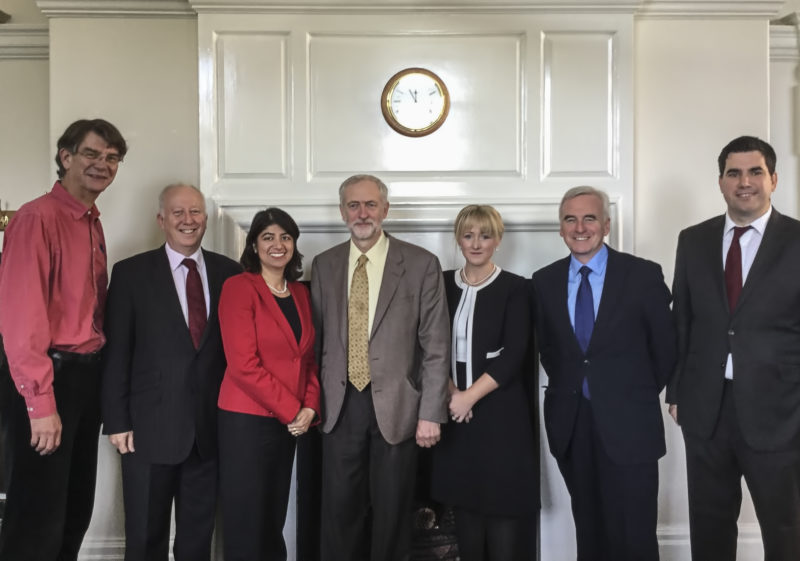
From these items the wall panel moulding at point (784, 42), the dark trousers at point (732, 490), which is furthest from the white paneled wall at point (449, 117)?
the dark trousers at point (732, 490)

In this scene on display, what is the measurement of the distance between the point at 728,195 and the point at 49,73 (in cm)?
305

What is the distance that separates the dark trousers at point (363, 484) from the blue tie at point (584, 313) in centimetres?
69

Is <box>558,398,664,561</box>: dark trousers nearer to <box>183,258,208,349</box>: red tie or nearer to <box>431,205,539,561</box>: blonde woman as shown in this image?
<box>431,205,539,561</box>: blonde woman

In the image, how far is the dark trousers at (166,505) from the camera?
2.22 metres

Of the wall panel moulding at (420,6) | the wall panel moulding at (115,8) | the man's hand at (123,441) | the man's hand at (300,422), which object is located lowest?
the man's hand at (123,441)

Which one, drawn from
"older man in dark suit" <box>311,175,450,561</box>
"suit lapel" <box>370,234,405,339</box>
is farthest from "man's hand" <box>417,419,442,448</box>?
"suit lapel" <box>370,234,405,339</box>

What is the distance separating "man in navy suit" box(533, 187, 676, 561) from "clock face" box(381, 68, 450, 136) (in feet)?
2.85

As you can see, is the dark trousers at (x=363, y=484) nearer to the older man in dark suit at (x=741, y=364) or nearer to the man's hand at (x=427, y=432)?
the man's hand at (x=427, y=432)

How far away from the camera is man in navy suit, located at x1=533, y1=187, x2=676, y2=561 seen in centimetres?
218

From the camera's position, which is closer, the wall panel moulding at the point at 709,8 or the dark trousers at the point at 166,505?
the dark trousers at the point at 166,505

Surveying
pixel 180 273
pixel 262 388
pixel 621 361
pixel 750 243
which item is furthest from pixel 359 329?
pixel 750 243

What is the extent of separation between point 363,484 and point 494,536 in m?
0.50

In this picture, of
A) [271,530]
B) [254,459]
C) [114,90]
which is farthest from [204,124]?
[271,530]

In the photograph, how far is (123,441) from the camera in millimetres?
2215
